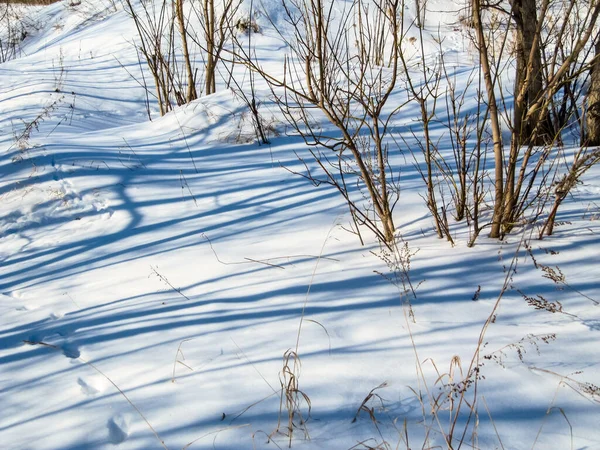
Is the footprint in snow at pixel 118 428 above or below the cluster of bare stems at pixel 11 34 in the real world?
below

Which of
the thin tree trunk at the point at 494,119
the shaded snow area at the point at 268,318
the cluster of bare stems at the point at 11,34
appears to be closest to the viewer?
the shaded snow area at the point at 268,318

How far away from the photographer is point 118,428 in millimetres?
1789

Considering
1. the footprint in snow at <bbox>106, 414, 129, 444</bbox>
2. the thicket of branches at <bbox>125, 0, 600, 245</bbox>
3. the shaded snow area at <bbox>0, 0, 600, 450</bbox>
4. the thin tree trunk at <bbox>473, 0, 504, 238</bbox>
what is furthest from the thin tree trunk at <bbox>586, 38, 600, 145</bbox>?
the footprint in snow at <bbox>106, 414, 129, 444</bbox>

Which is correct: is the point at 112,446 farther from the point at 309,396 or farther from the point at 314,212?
the point at 314,212

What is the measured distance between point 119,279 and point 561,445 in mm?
2241

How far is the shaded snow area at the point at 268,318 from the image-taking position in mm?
1724

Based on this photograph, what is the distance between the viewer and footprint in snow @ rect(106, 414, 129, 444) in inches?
68.6

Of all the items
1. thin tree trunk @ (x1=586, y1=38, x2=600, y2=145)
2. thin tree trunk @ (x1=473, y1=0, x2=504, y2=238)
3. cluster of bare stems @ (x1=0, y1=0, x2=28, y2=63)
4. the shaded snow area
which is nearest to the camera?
the shaded snow area

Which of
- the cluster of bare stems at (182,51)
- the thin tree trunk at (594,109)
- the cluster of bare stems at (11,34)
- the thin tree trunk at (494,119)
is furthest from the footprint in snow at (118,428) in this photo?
the cluster of bare stems at (11,34)

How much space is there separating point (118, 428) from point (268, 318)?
30.5 inches

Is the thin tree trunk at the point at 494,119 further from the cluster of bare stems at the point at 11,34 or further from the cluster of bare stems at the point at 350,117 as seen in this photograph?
the cluster of bare stems at the point at 11,34

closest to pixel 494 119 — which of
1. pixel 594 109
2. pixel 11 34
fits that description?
pixel 594 109

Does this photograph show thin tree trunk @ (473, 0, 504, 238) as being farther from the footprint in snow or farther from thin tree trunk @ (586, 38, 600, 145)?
thin tree trunk @ (586, 38, 600, 145)

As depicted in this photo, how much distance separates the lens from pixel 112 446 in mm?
1703
